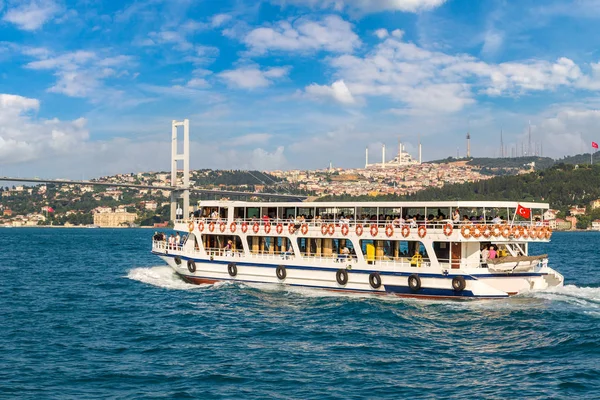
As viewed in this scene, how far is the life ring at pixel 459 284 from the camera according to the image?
24.4 meters

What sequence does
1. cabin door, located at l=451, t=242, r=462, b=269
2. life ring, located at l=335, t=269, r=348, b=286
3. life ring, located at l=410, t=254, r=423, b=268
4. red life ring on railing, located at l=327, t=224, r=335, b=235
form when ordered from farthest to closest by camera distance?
1. red life ring on railing, located at l=327, t=224, r=335, b=235
2. life ring, located at l=335, t=269, r=348, b=286
3. life ring, located at l=410, t=254, r=423, b=268
4. cabin door, located at l=451, t=242, r=462, b=269

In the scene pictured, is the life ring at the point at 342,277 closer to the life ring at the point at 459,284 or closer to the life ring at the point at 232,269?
the life ring at the point at 459,284

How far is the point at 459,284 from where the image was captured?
2447 centimetres

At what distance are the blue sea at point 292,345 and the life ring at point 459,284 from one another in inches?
23.6

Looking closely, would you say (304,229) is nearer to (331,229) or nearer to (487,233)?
(331,229)

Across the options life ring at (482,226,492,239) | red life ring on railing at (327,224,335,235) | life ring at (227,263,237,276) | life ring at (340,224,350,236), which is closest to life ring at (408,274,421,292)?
life ring at (482,226,492,239)

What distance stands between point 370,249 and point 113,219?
177755 mm

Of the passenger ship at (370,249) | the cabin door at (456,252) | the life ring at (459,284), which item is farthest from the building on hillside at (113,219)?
the life ring at (459,284)

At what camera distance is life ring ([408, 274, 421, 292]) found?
25.2m

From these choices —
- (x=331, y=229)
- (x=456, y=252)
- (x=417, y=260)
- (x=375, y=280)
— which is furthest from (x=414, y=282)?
(x=331, y=229)

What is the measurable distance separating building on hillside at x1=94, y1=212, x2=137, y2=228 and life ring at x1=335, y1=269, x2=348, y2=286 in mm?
171866

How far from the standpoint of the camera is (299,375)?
1631cm

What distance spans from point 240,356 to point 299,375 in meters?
2.41

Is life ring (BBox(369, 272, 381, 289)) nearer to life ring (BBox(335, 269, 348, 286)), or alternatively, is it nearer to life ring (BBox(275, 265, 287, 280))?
life ring (BBox(335, 269, 348, 286))
